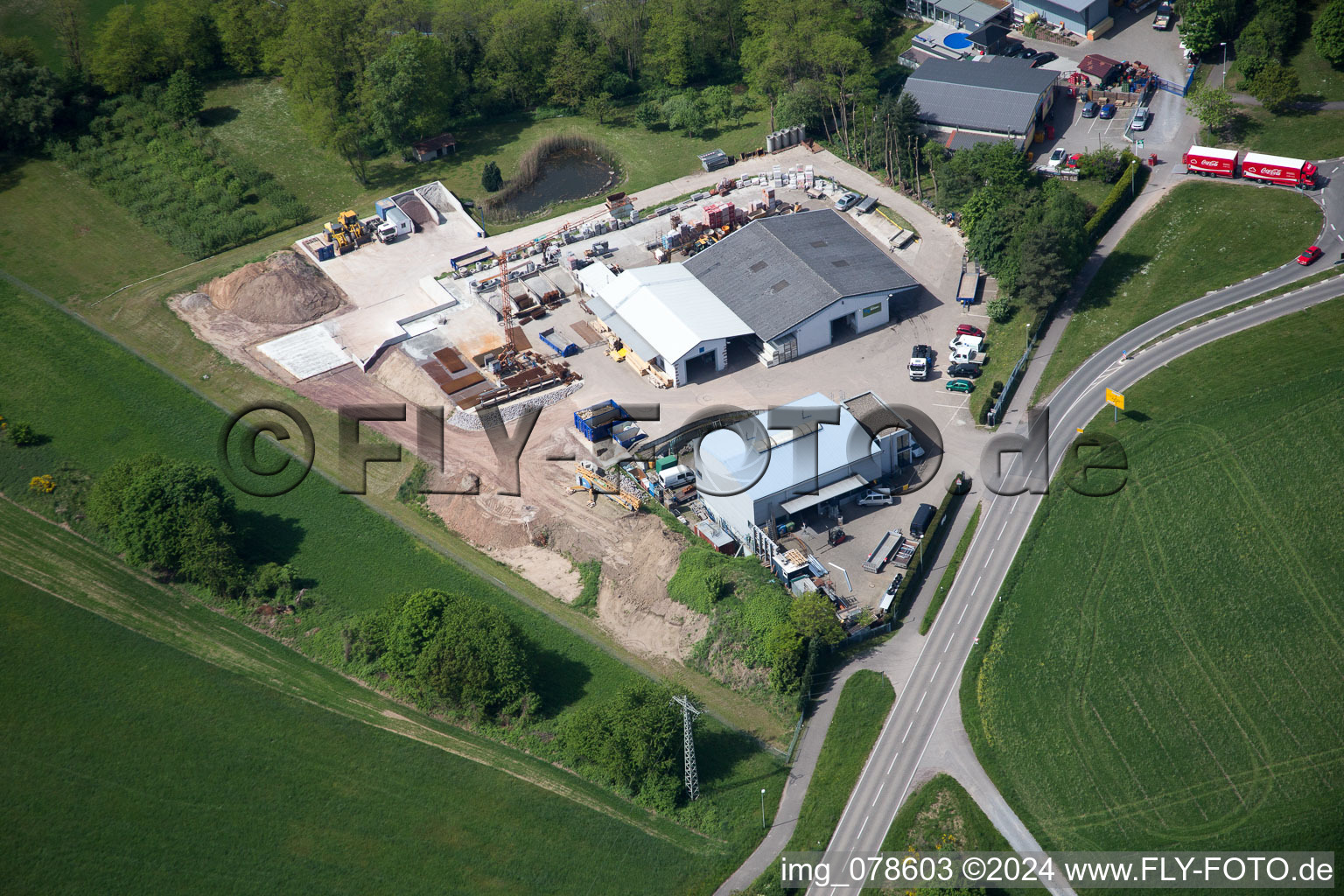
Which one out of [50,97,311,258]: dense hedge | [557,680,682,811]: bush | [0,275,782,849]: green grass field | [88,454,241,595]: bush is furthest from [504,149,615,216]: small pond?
[557,680,682,811]: bush

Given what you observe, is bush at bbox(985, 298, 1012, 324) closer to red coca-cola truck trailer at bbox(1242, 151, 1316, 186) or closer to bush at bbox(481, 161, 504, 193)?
red coca-cola truck trailer at bbox(1242, 151, 1316, 186)

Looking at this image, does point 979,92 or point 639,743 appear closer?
point 639,743

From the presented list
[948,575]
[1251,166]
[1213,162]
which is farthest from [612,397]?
[1251,166]

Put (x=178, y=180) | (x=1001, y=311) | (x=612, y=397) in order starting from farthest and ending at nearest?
1. (x=178, y=180)
2. (x=1001, y=311)
3. (x=612, y=397)

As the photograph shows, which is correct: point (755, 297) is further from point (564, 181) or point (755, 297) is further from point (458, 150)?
point (458, 150)

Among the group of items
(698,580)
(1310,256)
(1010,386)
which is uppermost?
(1310,256)

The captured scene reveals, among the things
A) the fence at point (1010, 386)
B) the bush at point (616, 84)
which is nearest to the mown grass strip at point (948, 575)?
the fence at point (1010, 386)

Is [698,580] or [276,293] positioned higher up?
[276,293]
